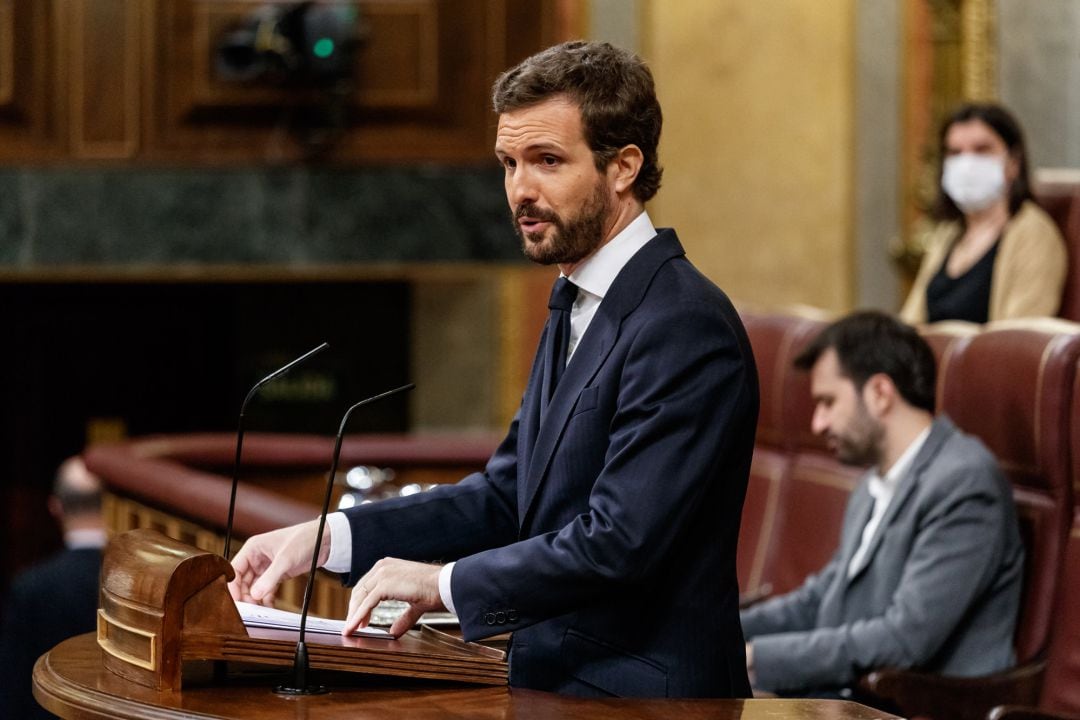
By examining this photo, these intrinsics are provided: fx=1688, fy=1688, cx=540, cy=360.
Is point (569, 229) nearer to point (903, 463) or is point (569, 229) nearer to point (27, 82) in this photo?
point (903, 463)

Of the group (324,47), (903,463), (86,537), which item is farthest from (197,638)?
(324,47)

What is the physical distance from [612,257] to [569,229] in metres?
0.08

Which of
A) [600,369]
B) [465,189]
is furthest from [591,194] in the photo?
[465,189]

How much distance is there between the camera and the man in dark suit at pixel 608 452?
178 centimetres

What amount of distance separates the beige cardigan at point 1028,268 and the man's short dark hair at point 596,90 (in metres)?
2.62

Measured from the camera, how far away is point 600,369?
1874 mm

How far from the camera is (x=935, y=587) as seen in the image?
114 inches

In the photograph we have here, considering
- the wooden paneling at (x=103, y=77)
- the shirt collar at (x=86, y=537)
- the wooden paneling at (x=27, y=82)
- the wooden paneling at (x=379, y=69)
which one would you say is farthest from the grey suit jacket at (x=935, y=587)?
the wooden paneling at (x=27, y=82)

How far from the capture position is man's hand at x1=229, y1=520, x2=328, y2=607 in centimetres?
193

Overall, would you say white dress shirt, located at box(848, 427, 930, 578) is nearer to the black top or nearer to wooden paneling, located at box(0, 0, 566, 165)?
the black top

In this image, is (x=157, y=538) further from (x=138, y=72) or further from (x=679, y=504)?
(x=138, y=72)

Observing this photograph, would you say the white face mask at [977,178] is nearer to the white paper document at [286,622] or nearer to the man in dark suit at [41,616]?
the man in dark suit at [41,616]

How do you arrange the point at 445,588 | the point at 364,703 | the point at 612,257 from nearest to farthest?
1. the point at 364,703
2. the point at 445,588
3. the point at 612,257

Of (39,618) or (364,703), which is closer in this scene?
(364,703)
